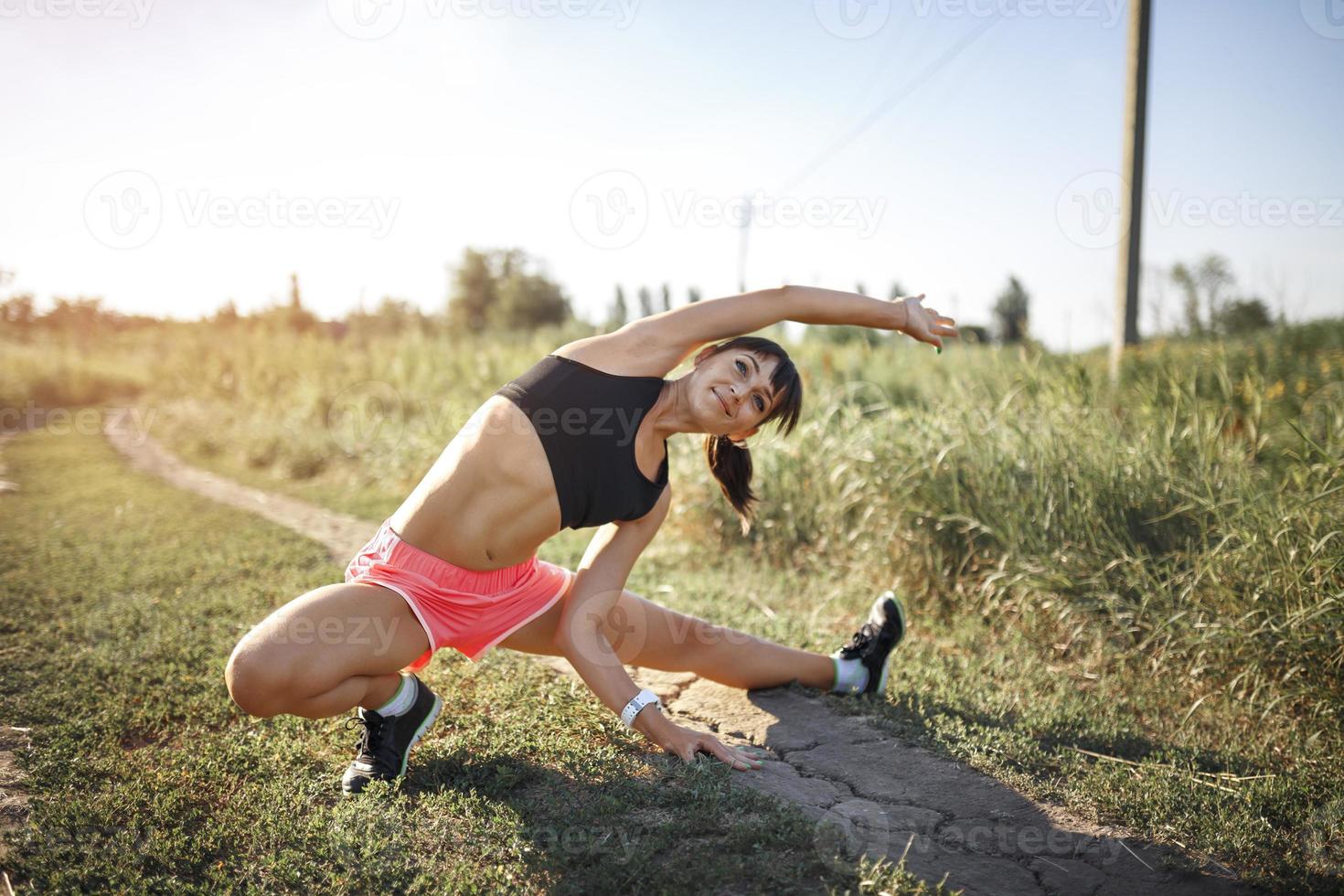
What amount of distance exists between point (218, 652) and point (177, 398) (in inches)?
474

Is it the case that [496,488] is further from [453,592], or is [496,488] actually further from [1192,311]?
[1192,311]

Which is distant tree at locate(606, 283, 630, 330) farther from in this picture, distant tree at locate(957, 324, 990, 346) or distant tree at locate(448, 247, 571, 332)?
distant tree at locate(448, 247, 571, 332)

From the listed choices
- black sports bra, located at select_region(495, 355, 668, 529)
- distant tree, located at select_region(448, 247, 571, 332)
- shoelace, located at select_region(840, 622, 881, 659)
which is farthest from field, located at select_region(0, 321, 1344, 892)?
distant tree, located at select_region(448, 247, 571, 332)

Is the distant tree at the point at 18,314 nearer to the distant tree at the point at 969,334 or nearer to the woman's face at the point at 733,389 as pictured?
the distant tree at the point at 969,334

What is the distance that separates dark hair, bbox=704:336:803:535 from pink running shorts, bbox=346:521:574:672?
75cm

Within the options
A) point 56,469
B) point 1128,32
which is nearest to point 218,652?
point 56,469

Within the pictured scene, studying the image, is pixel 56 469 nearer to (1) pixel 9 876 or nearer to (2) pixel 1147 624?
(1) pixel 9 876

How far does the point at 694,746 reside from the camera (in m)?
2.38

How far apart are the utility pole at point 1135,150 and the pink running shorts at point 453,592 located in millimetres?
5302

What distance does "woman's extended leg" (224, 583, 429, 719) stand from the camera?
216 centimetres

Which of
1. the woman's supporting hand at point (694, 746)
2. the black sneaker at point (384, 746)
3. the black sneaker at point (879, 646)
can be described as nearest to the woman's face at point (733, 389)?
the woman's supporting hand at point (694, 746)

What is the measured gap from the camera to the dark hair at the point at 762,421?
8.13ft

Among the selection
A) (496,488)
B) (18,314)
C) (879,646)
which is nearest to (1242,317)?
(879,646)

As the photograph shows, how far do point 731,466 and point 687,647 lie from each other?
26.9 inches
